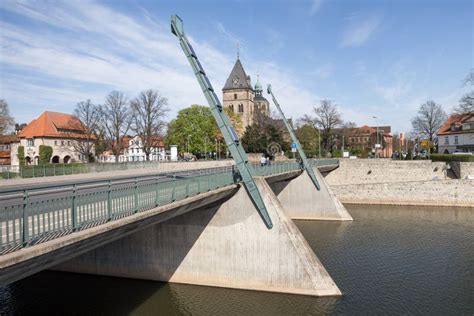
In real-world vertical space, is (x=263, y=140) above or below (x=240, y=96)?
below

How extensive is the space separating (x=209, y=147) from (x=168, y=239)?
5088 centimetres

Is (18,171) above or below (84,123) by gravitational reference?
below

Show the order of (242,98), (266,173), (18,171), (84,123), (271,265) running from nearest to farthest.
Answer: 1. (271,265)
2. (266,173)
3. (18,171)
4. (84,123)
5. (242,98)

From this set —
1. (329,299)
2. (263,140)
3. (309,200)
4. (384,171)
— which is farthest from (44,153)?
(329,299)

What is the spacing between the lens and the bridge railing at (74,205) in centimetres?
703

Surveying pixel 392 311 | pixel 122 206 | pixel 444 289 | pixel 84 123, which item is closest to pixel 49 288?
pixel 122 206

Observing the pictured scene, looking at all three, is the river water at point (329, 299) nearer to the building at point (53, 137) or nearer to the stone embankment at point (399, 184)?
the stone embankment at point (399, 184)

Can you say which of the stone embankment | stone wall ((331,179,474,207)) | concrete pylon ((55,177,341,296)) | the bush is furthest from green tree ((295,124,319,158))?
concrete pylon ((55,177,341,296))

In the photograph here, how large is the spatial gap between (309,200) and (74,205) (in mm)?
25190

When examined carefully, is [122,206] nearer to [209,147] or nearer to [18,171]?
[18,171]

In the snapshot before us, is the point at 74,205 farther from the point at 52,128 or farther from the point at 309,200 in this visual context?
the point at 52,128

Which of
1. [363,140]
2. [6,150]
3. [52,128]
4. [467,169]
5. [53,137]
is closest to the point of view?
[467,169]

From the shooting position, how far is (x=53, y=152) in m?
59.3

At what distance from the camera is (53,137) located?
195 feet
